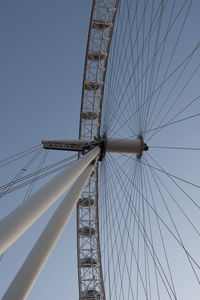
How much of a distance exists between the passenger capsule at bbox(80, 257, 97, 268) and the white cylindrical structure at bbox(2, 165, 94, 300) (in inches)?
626

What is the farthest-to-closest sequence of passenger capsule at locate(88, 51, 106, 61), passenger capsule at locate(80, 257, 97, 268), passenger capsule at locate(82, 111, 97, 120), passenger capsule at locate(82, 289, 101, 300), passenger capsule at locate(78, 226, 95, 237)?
passenger capsule at locate(78, 226, 95, 237) → passenger capsule at locate(80, 257, 97, 268) → passenger capsule at locate(82, 289, 101, 300) → passenger capsule at locate(82, 111, 97, 120) → passenger capsule at locate(88, 51, 106, 61)

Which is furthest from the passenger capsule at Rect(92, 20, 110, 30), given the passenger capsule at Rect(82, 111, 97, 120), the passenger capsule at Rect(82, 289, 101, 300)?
the passenger capsule at Rect(82, 289, 101, 300)

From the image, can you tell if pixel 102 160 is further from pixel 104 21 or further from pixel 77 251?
pixel 77 251

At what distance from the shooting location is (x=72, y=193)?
436 inches

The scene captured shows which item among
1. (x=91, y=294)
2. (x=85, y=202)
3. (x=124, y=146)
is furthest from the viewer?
(x=85, y=202)

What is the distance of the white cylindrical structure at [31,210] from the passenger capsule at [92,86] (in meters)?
14.7

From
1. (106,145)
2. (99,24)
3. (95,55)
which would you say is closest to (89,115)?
(95,55)

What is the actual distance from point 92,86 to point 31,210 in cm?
1789

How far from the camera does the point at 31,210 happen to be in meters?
6.41

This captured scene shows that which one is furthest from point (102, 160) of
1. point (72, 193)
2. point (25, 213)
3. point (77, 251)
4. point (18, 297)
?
point (77, 251)

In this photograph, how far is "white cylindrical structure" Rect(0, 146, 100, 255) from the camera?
5412 millimetres

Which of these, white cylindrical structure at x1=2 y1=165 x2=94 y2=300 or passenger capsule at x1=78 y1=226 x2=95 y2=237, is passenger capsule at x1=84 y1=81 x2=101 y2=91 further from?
white cylindrical structure at x1=2 y1=165 x2=94 y2=300

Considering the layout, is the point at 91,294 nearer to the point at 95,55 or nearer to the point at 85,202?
the point at 85,202

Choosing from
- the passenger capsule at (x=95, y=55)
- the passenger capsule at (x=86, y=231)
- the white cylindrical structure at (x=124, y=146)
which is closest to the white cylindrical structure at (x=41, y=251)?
the white cylindrical structure at (x=124, y=146)
